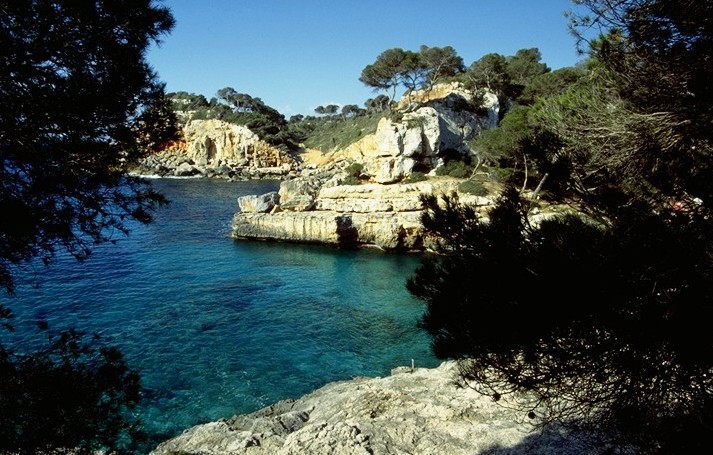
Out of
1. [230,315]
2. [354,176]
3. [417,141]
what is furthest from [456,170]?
[230,315]

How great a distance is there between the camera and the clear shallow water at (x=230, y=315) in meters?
13.6

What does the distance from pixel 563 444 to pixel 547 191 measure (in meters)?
5.87

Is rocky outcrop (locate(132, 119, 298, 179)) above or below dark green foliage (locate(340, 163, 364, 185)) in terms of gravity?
above

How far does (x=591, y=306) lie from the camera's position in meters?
3.68

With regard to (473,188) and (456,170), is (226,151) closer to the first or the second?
(456,170)

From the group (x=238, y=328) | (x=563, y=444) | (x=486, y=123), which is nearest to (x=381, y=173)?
(x=486, y=123)

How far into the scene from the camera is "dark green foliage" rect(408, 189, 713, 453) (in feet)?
11.8

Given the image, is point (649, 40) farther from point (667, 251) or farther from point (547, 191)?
point (667, 251)

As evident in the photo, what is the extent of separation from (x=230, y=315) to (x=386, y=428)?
11803 millimetres

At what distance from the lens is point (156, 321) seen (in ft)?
59.5

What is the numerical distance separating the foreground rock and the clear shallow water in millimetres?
2144

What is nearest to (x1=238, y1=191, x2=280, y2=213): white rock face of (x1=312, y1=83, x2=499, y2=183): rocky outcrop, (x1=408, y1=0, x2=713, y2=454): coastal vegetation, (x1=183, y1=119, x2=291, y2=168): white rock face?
(x1=312, y1=83, x2=499, y2=183): rocky outcrop

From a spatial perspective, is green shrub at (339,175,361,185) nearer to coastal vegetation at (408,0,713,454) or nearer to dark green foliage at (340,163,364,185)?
dark green foliage at (340,163,364,185)

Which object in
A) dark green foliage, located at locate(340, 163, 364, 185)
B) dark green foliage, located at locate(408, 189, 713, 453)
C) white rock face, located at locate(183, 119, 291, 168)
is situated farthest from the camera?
white rock face, located at locate(183, 119, 291, 168)
